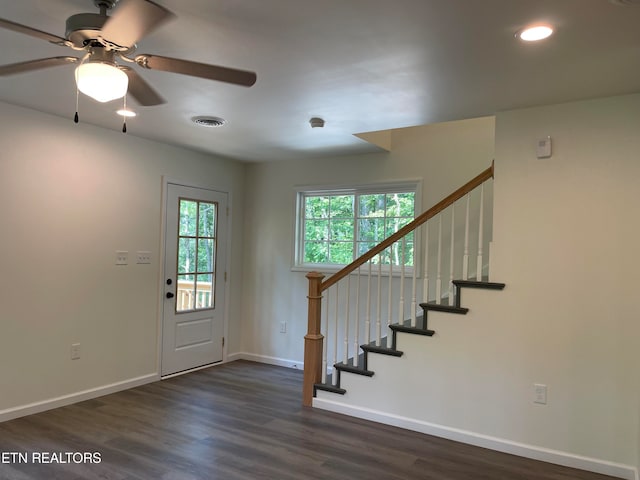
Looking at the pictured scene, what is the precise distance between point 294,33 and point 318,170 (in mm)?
2853

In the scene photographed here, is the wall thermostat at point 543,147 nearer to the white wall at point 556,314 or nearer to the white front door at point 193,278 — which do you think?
the white wall at point 556,314

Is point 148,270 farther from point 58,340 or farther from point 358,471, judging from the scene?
point 358,471

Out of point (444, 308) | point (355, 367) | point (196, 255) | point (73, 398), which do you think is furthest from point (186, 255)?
point (444, 308)

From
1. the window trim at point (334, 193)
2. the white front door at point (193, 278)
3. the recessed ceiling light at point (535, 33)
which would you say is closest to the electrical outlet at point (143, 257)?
the white front door at point (193, 278)

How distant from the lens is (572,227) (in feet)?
9.58

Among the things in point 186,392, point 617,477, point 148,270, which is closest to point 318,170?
point 148,270

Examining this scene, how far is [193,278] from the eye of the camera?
4832 millimetres

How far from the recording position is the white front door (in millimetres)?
4551

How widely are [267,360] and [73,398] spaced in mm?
2087

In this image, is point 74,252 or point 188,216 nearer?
point 74,252

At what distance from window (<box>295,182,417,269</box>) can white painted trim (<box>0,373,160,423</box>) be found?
2015 mm

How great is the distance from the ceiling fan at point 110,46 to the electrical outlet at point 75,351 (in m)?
2.54

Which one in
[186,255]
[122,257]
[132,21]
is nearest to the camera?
[132,21]

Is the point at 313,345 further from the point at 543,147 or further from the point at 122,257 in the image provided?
the point at 543,147
